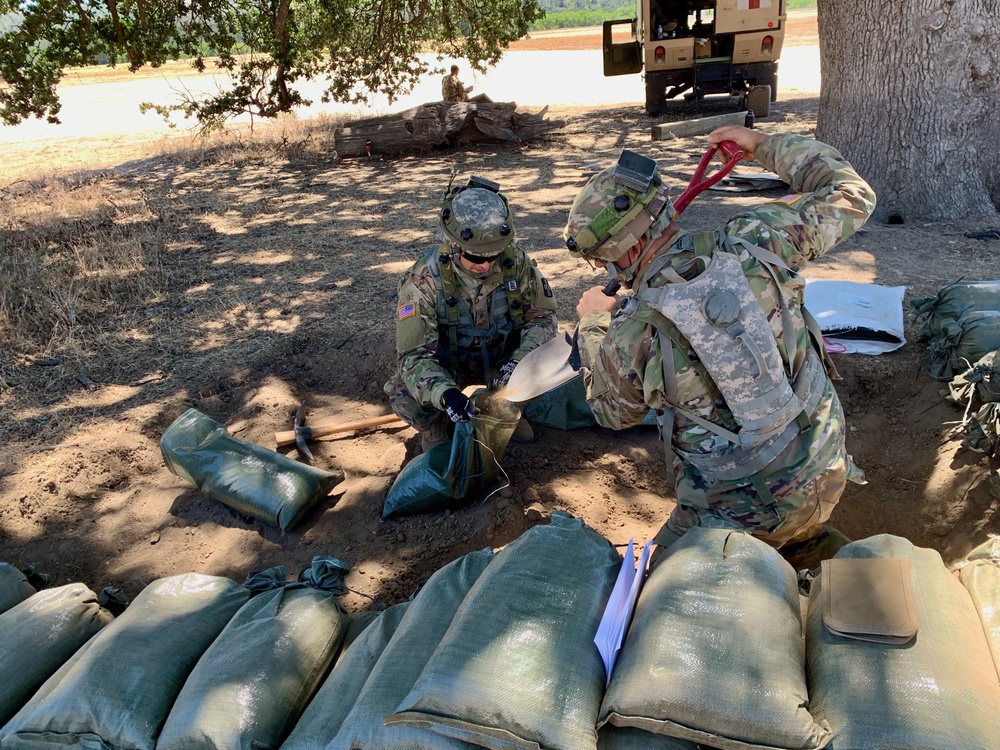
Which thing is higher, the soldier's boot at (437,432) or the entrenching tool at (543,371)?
the entrenching tool at (543,371)

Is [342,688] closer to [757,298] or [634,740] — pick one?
[634,740]

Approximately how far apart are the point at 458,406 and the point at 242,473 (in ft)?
3.57

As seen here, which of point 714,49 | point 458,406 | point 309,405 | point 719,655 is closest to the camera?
point 719,655

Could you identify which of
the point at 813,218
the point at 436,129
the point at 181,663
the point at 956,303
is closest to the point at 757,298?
the point at 813,218

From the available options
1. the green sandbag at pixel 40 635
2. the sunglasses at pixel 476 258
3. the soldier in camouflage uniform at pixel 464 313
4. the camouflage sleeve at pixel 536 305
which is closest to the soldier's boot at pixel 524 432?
the soldier in camouflage uniform at pixel 464 313

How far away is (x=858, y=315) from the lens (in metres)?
3.99

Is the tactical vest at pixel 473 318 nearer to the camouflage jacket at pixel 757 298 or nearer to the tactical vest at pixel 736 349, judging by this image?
the camouflage jacket at pixel 757 298

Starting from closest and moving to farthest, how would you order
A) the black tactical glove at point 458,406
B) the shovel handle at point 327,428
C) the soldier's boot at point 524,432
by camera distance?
1. the black tactical glove at point 458,406
2. the soldier's boot at point 524,432
3. the shovel handle at point 327,428

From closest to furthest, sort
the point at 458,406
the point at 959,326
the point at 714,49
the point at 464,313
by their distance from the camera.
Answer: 1. the point at 458,406
2. the point at 959,326
3. the point at 464,313
4. the point at 714,49

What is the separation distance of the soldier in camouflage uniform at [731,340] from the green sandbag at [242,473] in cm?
153

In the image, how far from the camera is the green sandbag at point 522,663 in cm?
156

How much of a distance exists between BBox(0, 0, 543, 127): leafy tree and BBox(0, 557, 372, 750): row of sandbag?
677cm

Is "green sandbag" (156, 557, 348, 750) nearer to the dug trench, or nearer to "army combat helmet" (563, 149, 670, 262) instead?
the dug trench

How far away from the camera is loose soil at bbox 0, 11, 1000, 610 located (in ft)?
10.5
